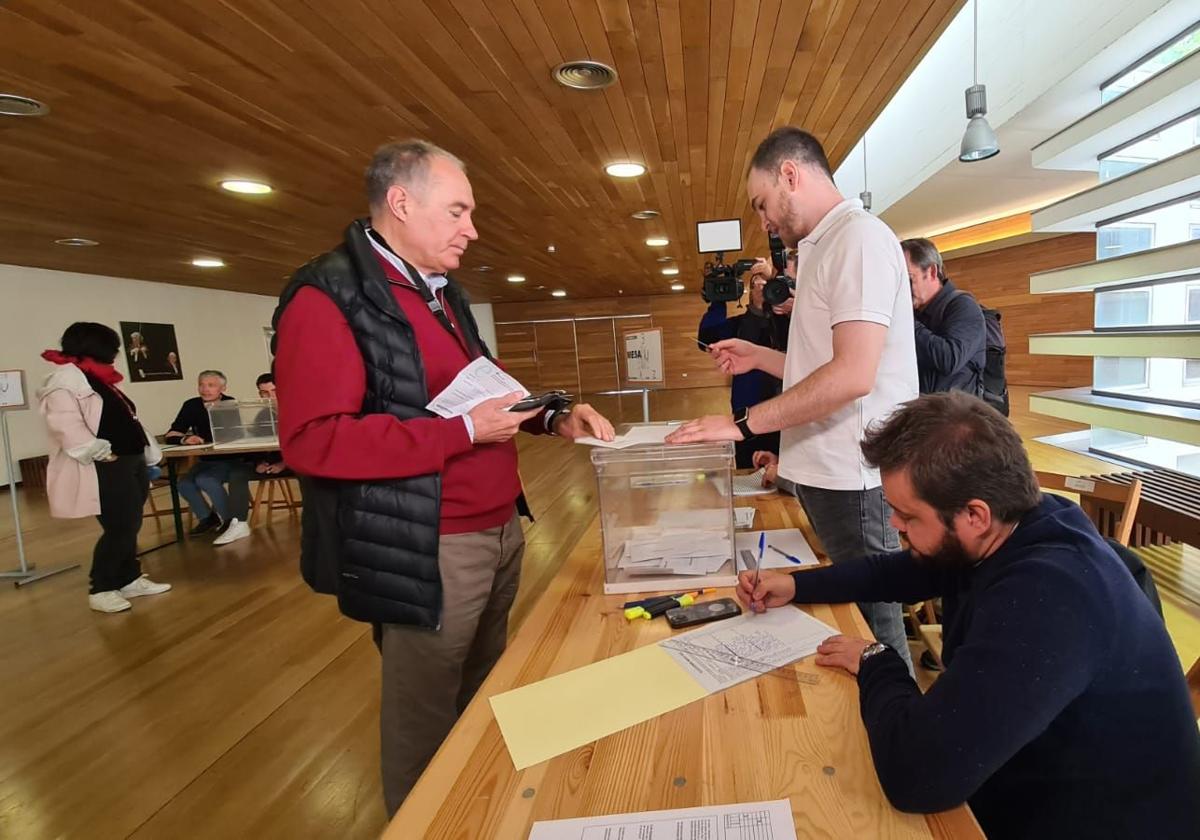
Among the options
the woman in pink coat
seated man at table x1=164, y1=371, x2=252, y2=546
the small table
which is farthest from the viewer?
seated man at table x1=164, y1=371, x2=252, y2=546

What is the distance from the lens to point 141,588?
3760 mm

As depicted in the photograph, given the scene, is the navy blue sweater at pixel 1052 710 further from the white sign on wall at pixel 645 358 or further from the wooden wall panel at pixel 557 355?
the wooden wall panel at pixel 557 355

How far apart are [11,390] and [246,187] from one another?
2185 mm

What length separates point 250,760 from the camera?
7.12ft

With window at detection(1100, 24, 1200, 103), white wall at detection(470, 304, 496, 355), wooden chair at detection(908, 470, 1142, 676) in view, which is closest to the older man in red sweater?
wooden chair at detection(908, 470, 1142, 676)

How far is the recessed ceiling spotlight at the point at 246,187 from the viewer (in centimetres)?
379

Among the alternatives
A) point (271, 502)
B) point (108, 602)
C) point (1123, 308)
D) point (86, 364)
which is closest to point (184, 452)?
point (271, 502)

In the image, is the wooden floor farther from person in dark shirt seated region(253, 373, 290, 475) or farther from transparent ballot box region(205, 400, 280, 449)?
transparent ballot box region(205, 400, 280, 449)

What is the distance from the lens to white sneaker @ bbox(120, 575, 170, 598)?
3736 mm

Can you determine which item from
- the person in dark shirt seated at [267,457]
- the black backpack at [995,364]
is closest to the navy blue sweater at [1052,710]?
the black backpack at [995,364]

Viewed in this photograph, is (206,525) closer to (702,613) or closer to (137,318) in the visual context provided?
(137,318)

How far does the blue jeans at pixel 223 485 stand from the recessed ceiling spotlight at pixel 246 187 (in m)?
2.18

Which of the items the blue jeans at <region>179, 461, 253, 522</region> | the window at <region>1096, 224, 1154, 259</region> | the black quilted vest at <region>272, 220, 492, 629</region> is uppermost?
the window at <region>1096, 224, 1154, 259</region>

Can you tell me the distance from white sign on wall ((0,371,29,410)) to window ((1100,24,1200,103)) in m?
6.97
